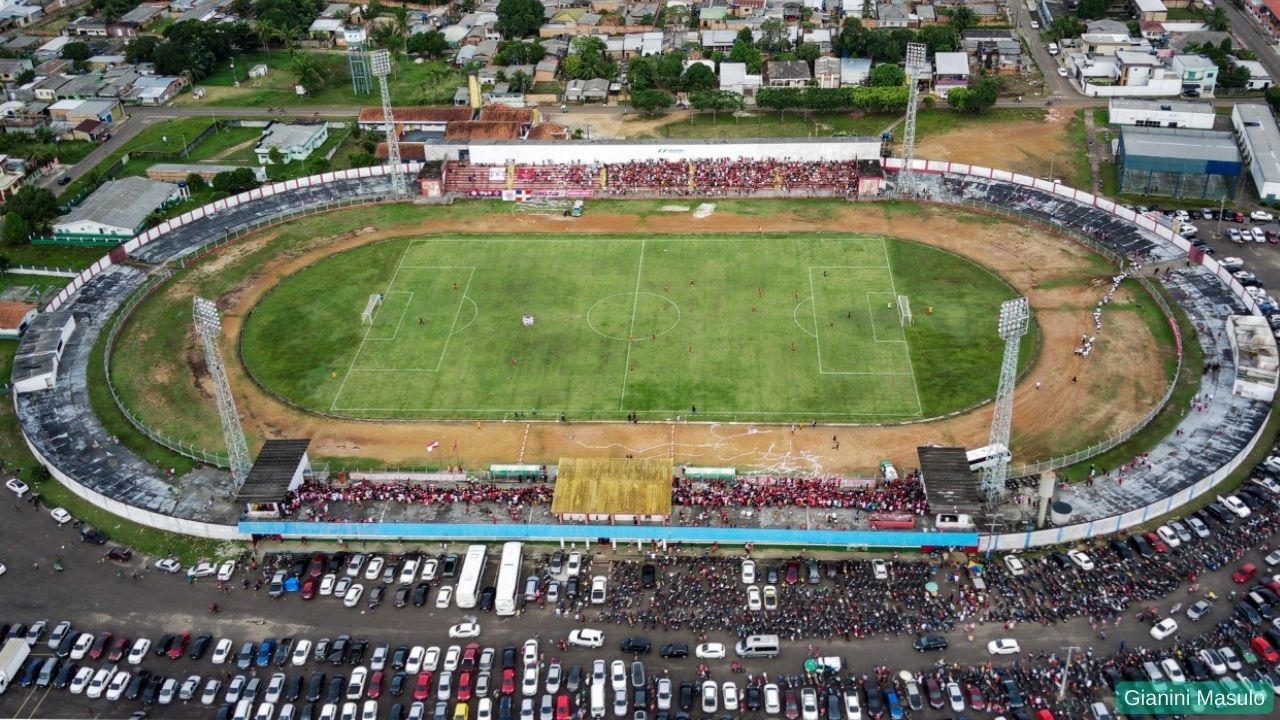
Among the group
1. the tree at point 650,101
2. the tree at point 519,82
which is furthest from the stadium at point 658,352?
the tree at point 519,82

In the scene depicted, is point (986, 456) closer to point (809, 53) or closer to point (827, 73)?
point (827, 73)

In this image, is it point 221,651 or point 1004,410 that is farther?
point 1004,410

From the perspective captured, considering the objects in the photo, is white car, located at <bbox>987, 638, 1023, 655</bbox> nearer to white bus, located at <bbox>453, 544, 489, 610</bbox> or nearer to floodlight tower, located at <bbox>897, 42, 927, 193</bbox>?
white bus, located at <bbox>453, 544, 489, 610</bbox>

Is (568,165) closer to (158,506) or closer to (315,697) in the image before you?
(158,506)

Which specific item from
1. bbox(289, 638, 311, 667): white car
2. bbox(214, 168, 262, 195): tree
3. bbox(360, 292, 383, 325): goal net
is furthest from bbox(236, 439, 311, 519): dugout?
bbox(214, 168, 262, 195): tree

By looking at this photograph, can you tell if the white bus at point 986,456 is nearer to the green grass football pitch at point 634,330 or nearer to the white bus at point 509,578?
the green grass football pitch at point 634,330

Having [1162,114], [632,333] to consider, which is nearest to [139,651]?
[632,333]

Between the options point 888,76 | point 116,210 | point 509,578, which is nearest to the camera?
point 509,578

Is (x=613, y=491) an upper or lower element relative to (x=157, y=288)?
lower
